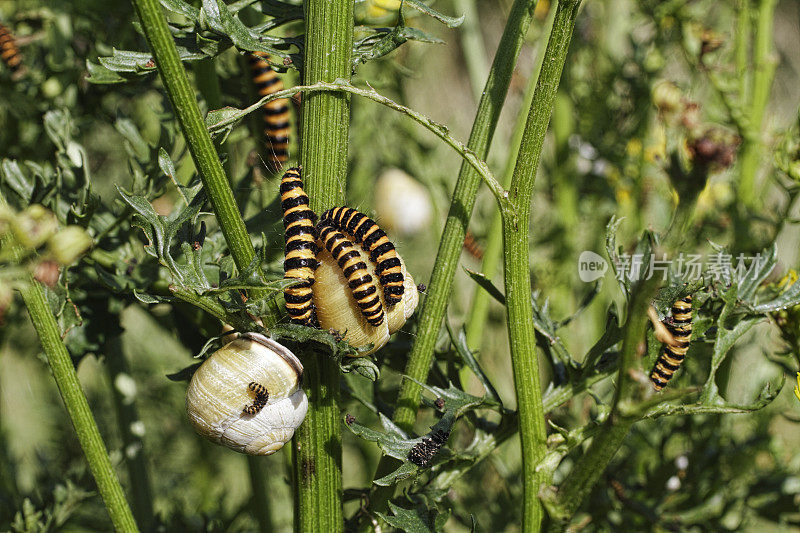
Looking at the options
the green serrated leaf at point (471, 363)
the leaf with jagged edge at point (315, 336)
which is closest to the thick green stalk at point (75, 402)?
the leaf with jagged edge at point (315, 336)

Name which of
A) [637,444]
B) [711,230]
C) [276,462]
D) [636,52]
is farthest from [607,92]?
[276,462]

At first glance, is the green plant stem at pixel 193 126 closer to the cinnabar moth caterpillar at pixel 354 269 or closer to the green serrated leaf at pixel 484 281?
the cinnabar moth caterpillar at pixel 354 269

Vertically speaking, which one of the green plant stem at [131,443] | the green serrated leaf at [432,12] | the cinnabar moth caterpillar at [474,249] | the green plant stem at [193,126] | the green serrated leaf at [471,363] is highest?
→ the green serrated leaf at [432,12]

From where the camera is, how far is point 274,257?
1.00 m

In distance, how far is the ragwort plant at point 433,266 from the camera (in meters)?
0.64

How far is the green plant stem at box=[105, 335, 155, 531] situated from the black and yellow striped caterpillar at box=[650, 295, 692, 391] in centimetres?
81

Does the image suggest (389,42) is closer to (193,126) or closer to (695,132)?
(193,126)

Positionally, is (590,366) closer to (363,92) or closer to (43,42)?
(363,92)

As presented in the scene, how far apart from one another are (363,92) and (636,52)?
1257mm

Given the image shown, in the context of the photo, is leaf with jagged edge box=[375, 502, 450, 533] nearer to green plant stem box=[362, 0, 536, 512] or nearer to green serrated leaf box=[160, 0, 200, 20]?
green plant stem box=[362, 0, 536, 512]

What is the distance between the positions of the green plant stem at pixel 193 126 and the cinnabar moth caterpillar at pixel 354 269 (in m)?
0.07

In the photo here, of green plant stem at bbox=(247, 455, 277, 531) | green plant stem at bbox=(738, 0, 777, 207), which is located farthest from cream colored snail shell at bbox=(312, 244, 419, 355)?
green plant stem at bbox=(738, 0, 777, 207)

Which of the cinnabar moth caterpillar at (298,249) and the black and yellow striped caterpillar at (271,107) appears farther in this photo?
the black and yellow striped caterpillar at (271,107)

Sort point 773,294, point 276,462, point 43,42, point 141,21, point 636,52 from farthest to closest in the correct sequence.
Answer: point 276,462 < point 636,52 < point 43,42 < point 773,294 < point 141,21
